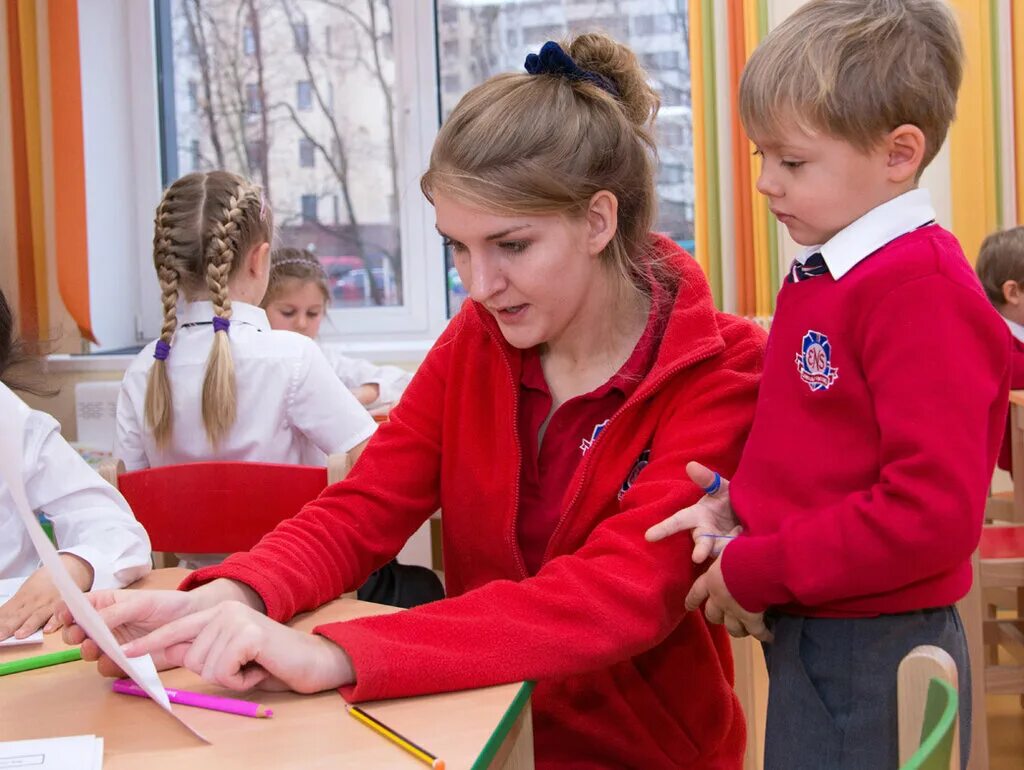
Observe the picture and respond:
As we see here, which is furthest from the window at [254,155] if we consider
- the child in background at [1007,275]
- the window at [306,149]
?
the child in background at [1007,275]

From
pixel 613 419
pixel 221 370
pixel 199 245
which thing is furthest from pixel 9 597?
pixel 199 245

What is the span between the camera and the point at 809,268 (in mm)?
1180

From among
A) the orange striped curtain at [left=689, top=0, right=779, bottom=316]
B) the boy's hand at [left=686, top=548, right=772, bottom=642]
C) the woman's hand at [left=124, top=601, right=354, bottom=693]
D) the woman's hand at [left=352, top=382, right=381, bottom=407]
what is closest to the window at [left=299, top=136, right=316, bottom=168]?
the woman's hand at [left=352, top=382, right=381, bottom=407]

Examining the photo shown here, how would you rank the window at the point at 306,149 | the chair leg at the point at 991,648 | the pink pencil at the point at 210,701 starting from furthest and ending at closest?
1. the window at the point at 306,149
2. the chair leg at the point at 991,648
3. the pink pencil at the point at 210,701

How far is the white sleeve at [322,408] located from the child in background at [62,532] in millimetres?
661

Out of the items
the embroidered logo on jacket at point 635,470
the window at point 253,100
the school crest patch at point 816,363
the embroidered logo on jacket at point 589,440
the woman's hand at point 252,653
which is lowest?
the woman's hand at point 252,653

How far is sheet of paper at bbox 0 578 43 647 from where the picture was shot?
1083 mm

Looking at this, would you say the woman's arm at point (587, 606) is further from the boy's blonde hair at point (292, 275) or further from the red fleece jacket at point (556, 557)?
the boy's blonde hair at point (292, 275)

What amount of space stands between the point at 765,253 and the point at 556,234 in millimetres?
2288

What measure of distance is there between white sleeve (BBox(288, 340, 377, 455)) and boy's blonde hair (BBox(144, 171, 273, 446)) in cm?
15

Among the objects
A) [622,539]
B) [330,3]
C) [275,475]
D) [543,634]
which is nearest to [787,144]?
[622,539]

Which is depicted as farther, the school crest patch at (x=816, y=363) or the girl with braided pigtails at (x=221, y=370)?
A: the girl with braided pigtails at (x=221, y=370)

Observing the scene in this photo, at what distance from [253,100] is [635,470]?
312cm

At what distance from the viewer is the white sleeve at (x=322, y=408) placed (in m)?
2.29
